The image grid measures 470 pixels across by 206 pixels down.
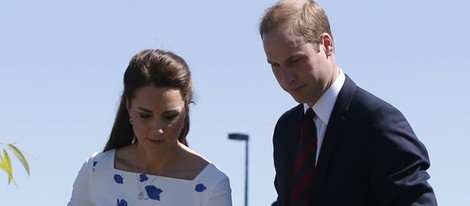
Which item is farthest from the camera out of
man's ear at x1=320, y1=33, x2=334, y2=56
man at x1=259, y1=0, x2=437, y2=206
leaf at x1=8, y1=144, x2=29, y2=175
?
man's ear at x1=320, y1=33, x2=334, y2=56

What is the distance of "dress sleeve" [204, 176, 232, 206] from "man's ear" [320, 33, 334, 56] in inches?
46.9

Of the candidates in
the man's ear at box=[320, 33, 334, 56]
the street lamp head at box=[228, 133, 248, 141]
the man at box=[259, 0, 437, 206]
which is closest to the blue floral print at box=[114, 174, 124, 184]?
the man at box=[259, 0, 437, 206]

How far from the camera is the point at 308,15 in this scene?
17.1ft

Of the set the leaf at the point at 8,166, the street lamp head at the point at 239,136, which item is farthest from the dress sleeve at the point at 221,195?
the street lamp head at the point at 239,136

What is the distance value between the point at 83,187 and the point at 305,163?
4.74 ft

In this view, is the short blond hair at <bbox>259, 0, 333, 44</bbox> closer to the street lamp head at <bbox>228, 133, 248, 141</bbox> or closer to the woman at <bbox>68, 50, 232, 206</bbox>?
the woman at <bbox>68, 50, 232, 206</bbox>

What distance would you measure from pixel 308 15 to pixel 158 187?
140cm

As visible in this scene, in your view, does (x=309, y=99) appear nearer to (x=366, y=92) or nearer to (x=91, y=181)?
(x=366, y=92)

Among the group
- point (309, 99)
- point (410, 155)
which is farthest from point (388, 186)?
point (309, 99)

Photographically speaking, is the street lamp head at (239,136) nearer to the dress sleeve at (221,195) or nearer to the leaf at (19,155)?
the dress sleeve at (221,195)

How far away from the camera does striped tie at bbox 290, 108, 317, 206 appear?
17.3 feet

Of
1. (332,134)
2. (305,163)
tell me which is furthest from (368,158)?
(305,163)

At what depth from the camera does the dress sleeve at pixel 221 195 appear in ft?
19.9

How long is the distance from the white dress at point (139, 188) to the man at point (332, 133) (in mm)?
748
